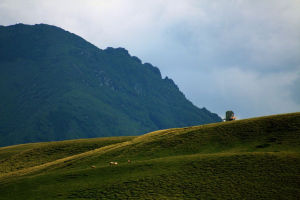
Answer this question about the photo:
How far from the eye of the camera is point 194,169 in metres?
59.4

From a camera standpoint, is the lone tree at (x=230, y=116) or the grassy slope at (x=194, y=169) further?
the lone tree at (x=230, y=116)

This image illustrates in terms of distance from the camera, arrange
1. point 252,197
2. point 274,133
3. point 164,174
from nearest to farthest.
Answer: point 252,197, point 164,174, point 274,133

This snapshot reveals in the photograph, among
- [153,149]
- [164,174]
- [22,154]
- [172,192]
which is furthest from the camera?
[22,154]

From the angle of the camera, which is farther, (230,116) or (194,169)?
(230,116)

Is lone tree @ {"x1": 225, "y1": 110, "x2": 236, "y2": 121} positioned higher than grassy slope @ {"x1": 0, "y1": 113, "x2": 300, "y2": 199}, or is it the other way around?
lone tree @ {"x1": 225, "y1": 110, "x2": 236, "y2": 121}

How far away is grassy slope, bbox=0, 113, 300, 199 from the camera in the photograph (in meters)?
50.7

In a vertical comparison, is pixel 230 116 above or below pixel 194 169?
above

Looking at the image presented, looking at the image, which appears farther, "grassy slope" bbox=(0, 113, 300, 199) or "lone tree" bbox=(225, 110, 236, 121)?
"lone tree" bbox=(225, 110, 236, 121)

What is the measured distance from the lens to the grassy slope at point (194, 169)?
50719 millimetres

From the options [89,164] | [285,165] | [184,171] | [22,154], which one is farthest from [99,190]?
[22,154]

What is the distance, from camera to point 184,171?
59.1m

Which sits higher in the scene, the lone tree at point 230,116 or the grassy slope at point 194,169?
the lone tree at point 230,116

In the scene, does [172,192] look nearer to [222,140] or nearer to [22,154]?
[222,140]

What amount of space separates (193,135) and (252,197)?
37.7 metres
